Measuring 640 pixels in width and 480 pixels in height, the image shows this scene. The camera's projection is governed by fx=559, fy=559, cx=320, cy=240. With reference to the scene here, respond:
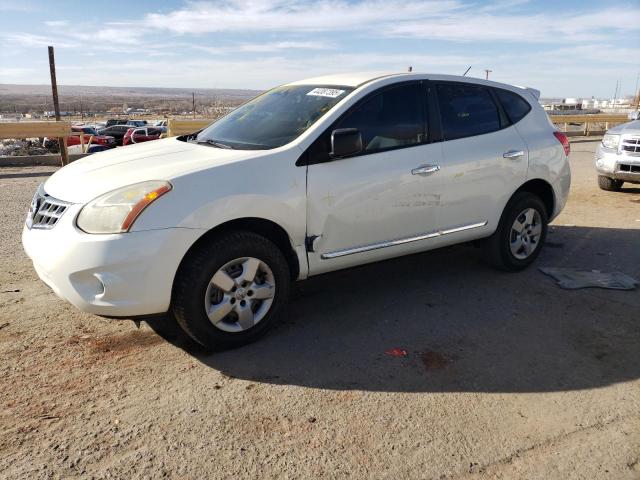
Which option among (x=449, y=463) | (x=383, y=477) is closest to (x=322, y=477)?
(x=383, y=477)

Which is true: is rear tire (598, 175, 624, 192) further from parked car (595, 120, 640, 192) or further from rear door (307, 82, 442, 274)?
rear door (307, 82, 442, 274)

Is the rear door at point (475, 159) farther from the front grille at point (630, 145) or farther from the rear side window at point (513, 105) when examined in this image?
the front grille at point (630, 145)

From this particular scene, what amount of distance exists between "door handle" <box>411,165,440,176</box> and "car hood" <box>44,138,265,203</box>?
1229 mm

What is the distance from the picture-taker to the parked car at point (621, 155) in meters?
9.02

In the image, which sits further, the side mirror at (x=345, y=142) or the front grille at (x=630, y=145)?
the front grille at (x=630, y=145)

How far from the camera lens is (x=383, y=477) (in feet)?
8.25

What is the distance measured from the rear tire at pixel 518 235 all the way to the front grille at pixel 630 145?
15.6 ft

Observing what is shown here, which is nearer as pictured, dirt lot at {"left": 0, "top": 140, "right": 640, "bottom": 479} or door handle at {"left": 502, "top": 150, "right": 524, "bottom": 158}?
dirt lot at {"left": 0, "top": 140, "right": 640, "bottom": 479}

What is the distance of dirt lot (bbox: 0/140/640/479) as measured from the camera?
263 centimetres

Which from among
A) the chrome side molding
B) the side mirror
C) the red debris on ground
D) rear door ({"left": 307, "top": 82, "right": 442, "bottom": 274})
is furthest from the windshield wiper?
the red debris on ground

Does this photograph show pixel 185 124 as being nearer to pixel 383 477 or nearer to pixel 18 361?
pixel 18 361

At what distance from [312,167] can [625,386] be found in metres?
2.36

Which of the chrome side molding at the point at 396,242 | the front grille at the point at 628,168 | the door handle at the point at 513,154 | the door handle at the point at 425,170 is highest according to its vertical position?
the door handle at the point at 513,154

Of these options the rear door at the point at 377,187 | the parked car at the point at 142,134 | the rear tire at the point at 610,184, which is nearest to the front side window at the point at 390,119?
the rear door at the point at 377,187
